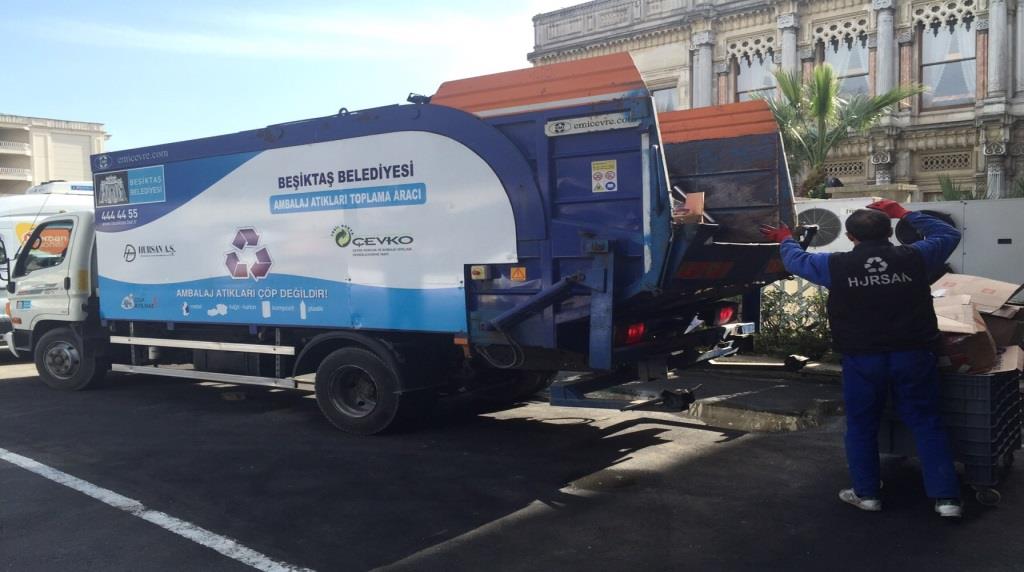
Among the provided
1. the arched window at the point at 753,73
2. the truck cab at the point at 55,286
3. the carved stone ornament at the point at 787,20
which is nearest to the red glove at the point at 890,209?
the truck cab at the point at 55,286

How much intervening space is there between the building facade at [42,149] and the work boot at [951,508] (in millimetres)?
62582

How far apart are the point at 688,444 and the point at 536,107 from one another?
2.92 metres

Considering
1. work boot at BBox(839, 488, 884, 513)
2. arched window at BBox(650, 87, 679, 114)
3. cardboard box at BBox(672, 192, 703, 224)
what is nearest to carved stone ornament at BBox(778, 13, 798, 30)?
arched window at BBox(650, 87, 679, 114)

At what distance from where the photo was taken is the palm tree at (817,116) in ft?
48.9

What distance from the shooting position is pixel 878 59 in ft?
69.9

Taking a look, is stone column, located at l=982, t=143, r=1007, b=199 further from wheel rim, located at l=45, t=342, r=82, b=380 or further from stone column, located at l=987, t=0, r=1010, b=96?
wheel rim, located at l=45, t=342, r=82, b=380

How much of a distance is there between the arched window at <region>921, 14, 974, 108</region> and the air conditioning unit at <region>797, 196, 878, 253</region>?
1016cm

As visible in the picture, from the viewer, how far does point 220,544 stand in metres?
4.65

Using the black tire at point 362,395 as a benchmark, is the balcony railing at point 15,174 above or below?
above

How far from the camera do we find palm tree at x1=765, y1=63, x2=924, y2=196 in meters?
14.9

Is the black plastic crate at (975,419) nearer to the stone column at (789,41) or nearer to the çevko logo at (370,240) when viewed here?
the çevko logo at (370,240)

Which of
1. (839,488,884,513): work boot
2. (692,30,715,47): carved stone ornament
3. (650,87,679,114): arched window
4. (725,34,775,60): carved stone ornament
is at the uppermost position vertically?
(692,30,715,47): carved stone ornament

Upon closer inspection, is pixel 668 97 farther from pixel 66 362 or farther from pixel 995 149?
pixel 66 362

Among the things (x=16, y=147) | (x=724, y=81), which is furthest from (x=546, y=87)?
(x=16, y=147)
